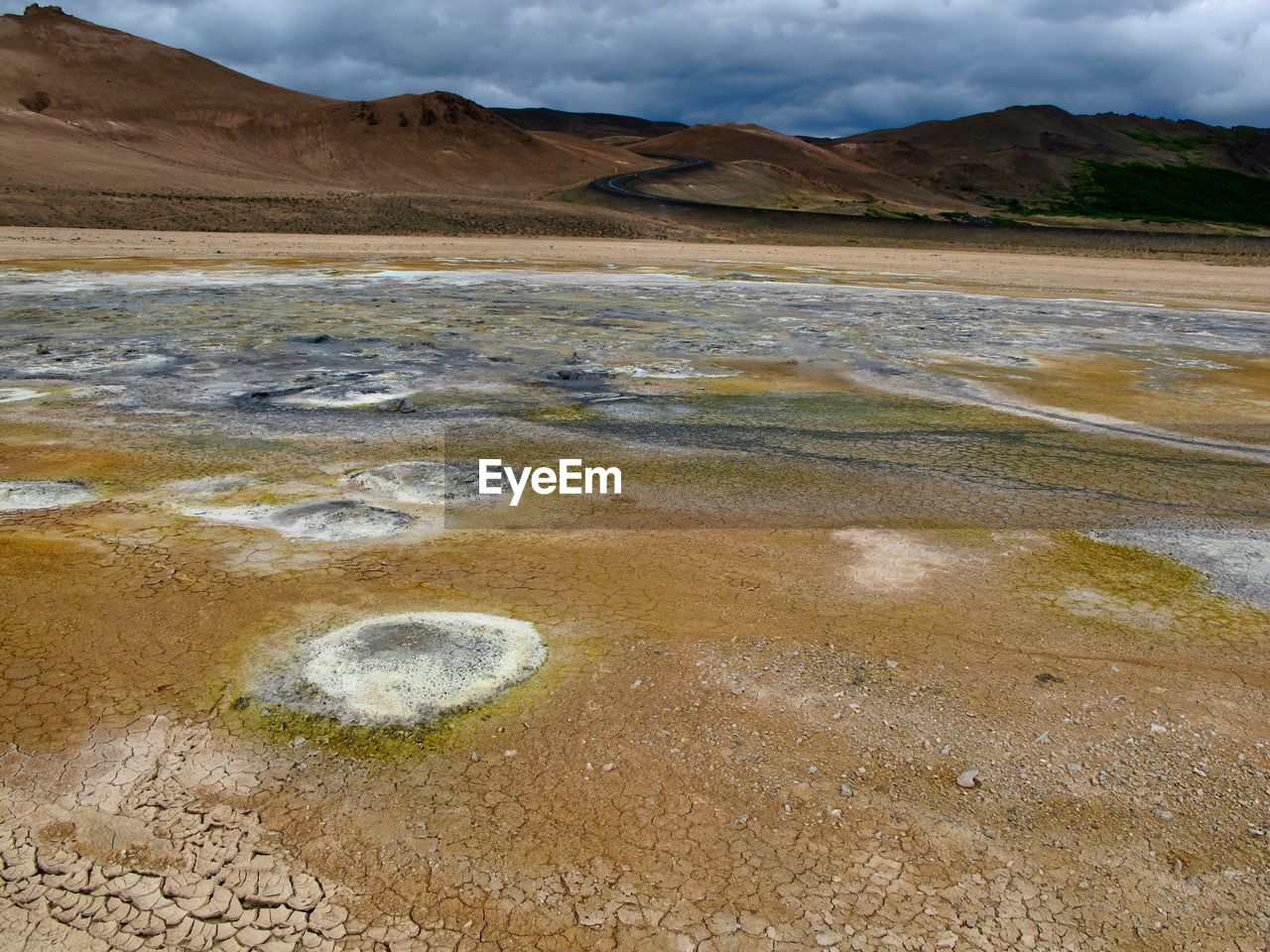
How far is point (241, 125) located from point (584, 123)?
119 meters

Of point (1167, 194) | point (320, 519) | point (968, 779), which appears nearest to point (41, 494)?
point (320, 519)

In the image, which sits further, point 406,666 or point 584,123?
point 584,123

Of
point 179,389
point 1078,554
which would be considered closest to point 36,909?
point 1078,554

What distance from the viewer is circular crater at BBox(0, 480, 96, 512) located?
5.39m

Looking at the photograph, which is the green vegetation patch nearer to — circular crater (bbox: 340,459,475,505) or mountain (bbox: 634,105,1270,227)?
mountain (bbox: 634,105,1270,227)

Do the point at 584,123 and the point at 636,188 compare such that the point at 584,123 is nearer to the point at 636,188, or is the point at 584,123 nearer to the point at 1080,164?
the point at 1080,164

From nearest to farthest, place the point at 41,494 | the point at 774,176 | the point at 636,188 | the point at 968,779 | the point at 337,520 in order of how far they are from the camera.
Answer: the point at 968,779
the point at 337,520
the point at 41,494
the point at 636,188
the point at 774,176

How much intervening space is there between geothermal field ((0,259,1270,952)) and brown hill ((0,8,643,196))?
48324 mm

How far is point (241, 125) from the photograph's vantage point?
66.9 m

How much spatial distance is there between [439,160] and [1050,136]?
61460mm

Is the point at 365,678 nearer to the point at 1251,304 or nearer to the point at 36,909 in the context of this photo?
the point at 36,909

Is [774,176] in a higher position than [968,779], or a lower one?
higher

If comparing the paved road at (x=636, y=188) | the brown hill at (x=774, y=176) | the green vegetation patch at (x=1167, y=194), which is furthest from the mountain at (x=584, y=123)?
the paved road at (x=636, y=188)

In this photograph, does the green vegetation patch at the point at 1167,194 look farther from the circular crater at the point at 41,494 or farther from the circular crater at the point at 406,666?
the circular crater at the point at 406,666
